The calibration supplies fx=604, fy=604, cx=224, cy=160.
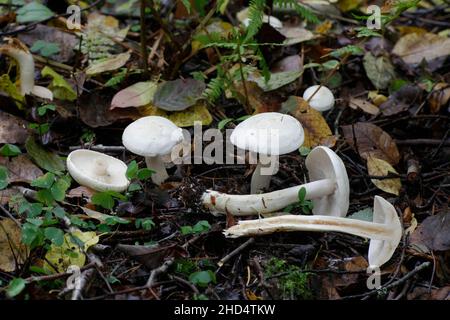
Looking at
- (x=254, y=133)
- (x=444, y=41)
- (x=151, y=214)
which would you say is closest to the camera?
(x=254, y=133)

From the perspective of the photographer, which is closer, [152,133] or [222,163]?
[152,133]

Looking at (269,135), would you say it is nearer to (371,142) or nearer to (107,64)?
(371,142)

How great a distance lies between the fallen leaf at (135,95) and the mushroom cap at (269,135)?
0.87 m

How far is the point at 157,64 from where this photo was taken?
144 inches

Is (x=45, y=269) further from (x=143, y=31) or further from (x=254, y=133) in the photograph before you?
(x=143, y=31)

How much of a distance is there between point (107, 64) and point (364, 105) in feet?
4.96

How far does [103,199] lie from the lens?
257cm

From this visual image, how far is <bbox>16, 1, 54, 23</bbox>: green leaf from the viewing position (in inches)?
144

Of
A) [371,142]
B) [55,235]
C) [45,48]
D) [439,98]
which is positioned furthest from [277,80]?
[55,235]

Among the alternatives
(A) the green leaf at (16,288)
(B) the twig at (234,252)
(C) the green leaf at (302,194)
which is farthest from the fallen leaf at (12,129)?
(C) the green leaf at (302,194)
